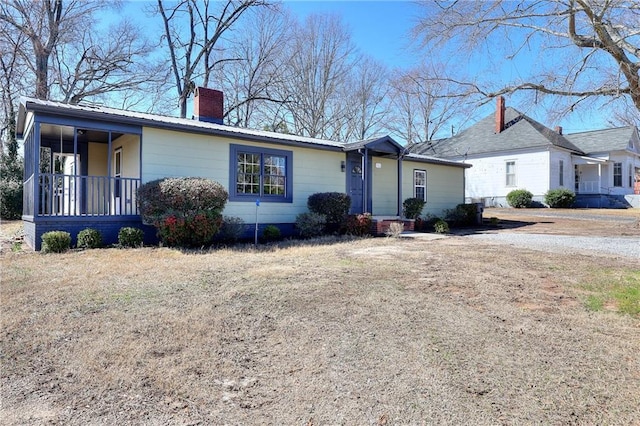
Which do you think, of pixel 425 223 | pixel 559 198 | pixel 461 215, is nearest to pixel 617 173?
pixel 559 198

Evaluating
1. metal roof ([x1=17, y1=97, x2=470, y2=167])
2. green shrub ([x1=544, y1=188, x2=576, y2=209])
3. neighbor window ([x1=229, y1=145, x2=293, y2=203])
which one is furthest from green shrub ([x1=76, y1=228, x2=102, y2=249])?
green shrub ([x1=544, y1=188, x2=576, y2=209])

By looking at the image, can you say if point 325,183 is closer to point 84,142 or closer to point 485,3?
point 485,3

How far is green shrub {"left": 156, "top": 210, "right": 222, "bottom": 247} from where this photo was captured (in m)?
8.18

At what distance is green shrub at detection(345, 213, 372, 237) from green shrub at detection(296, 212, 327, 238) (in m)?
0.80

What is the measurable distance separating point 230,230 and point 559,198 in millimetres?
19727

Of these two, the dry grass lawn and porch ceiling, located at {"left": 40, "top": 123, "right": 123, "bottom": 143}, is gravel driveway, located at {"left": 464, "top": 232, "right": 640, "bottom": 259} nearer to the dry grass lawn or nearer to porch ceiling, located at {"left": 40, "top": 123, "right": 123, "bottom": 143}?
the dry grass lawn

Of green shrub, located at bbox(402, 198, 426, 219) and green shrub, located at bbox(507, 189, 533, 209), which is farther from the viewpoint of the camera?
green shrub, located at bbox(507, 189, 533, 209)

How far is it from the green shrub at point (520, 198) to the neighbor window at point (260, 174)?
1659 centimetres

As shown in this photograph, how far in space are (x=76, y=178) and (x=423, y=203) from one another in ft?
35.1

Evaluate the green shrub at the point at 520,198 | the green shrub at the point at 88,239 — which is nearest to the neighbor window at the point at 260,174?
the green shrub at the point at 88,239

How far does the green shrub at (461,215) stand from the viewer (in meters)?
15.6

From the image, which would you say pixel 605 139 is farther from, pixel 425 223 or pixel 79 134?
pixel 79 134

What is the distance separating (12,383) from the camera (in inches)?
114

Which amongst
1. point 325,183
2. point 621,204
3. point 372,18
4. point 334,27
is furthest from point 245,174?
point 621,204
